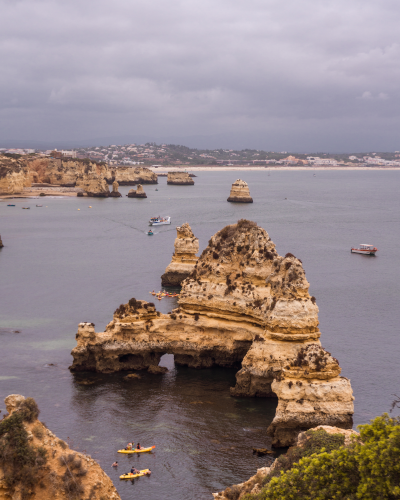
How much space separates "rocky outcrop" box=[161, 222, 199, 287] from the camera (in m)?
71.6

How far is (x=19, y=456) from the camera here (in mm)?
19922

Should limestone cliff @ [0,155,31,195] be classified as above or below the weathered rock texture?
above

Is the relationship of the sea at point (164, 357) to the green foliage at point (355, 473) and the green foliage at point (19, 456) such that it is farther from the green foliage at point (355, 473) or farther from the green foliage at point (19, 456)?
the green foliage at point (355, 473)

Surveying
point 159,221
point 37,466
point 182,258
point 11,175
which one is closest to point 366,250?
point 182,258

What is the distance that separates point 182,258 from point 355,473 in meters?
56.8

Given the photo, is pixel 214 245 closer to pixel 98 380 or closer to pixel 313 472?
pixel 98 380

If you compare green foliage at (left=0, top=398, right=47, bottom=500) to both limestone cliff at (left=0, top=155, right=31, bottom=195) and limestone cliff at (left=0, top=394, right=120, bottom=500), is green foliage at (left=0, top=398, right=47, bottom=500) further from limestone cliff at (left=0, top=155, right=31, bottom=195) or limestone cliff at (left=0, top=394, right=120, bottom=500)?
limestone cliff at (left=0, top=155, right=31, bottom=195)

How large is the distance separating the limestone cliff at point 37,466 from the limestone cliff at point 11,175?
171m

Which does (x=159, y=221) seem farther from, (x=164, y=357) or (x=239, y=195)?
(x=164, y=357)

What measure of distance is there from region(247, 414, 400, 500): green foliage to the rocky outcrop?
5223 cm

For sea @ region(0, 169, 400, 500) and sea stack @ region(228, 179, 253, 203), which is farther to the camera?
sea stack @ region(228, 179, 253, 203)

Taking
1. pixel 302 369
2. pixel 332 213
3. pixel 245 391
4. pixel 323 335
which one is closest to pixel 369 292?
pixel 323 335

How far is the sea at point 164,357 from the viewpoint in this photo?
109 ft

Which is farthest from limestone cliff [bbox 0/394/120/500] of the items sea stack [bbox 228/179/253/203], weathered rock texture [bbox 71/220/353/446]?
sea stack [bbox 228/179/253/203]
